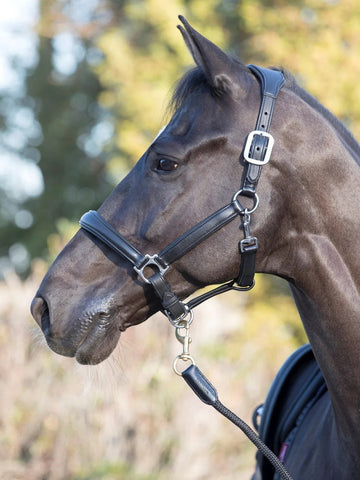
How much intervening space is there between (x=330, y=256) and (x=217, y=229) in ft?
1.30

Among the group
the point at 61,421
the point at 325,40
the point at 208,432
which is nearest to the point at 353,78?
the point at 325,40

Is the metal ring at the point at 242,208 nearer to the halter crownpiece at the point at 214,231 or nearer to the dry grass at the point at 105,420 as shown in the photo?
the halter crownpiece at the point at 214,231

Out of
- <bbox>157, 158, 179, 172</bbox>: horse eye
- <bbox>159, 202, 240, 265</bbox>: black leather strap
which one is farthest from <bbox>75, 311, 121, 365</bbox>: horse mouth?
<bbox>157, 158, 179, 172</bbox>: horse eye

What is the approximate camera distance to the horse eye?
2023mm

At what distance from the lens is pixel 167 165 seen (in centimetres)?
203

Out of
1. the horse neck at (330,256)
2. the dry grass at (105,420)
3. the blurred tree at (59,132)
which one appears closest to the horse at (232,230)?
the horse neck at (330,256)

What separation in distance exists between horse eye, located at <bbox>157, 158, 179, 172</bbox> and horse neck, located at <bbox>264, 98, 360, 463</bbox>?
1.27ft

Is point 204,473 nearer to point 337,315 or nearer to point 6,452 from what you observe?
point 6,452

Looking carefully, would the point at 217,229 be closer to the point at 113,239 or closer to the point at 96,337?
the point at 113,239

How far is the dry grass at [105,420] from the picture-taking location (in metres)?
5.29

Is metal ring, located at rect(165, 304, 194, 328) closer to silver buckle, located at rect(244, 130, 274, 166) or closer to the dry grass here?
silver buckle, located at rect(244, 130, 274, 166)

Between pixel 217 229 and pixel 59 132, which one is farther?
pixel 59 132

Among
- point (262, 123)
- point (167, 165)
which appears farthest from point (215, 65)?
point (167, 165)

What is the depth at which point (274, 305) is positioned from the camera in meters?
9.96
